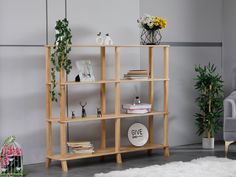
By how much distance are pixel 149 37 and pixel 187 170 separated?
1.92 m

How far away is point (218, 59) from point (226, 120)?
1.71 meters

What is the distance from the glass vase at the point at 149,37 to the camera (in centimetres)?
695

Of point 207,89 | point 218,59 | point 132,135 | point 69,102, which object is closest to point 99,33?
point 69,102

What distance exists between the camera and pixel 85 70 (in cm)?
641

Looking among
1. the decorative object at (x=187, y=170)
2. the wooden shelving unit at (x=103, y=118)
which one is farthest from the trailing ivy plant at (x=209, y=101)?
the decorative object at (x=187, y=170)

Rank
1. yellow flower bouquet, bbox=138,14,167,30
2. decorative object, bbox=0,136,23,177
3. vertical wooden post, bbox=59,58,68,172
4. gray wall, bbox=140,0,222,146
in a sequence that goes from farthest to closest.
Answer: gray wall, bbox=140,0,222,146 < yellow flower bouquet, bbox=138,14,167,30 < vertical wooden post, bbox=59,58,68,172 < decorative object, bbox=0,136,23,177

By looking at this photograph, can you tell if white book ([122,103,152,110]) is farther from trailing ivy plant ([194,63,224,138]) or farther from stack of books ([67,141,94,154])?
trailing ivy plant ([194,63,224,138])

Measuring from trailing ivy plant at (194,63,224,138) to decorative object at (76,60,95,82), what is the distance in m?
1.76

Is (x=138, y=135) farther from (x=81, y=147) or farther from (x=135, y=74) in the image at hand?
(x=81, y=147)

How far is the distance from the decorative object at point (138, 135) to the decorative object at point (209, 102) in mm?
1074

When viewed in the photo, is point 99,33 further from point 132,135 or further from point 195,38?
point 195,38

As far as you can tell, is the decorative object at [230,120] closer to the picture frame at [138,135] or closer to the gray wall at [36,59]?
the picture frame at [138,135]

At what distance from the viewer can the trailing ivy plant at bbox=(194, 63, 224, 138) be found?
24.6 feet

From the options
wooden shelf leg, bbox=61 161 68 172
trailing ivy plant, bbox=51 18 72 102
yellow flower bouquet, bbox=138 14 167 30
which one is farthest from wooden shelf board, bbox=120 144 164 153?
yellow flower bouquet, bbox=138 14 167 30
